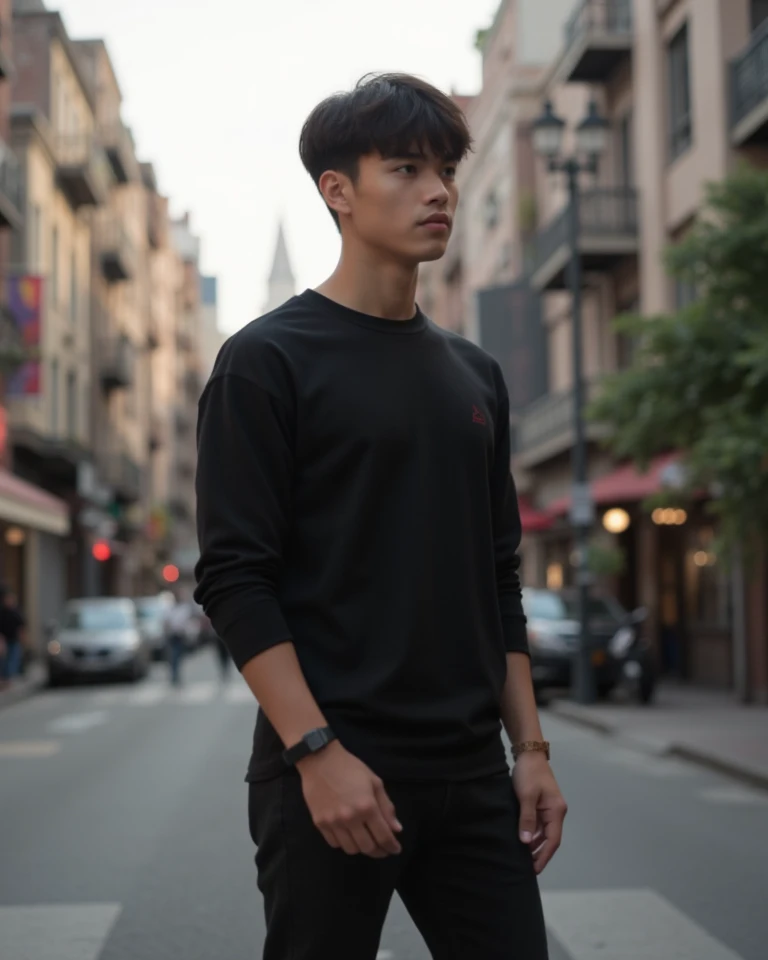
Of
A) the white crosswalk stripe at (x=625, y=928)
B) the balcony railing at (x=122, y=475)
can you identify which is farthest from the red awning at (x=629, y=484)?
the balcony railing at (x=122, y=475)

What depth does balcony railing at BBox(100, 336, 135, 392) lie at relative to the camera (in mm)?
48625

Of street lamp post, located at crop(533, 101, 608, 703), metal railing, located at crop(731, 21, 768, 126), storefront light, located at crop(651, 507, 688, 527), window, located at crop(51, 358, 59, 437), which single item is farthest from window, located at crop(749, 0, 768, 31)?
window, located at crop(51, 358, 59, 437)

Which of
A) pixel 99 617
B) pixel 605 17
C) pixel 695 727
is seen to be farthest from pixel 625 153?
pixel 695 727

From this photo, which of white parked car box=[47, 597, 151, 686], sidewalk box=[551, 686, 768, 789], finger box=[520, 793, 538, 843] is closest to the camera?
finger box=[520, 793, 538, 843]

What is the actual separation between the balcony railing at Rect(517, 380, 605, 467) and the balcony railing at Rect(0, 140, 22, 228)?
1176cm

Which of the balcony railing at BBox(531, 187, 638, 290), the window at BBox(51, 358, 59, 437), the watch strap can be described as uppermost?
the balcony railing at BBox(531, 187, 638, 290)

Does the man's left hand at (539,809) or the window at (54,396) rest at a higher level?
the window at (54,396)

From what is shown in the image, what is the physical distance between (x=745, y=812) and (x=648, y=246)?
18.3 metres

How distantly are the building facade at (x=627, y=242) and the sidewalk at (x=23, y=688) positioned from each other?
9985mm

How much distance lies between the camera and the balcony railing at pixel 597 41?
27562 mm

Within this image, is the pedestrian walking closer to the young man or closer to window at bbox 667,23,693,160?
window at bbox 667,23,693,160

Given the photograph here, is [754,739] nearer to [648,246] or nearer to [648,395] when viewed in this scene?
[648,395]

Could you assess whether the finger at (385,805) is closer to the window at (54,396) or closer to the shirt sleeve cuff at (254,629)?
the shirt sleeve cuff at (254,629)

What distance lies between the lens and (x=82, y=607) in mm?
29156
